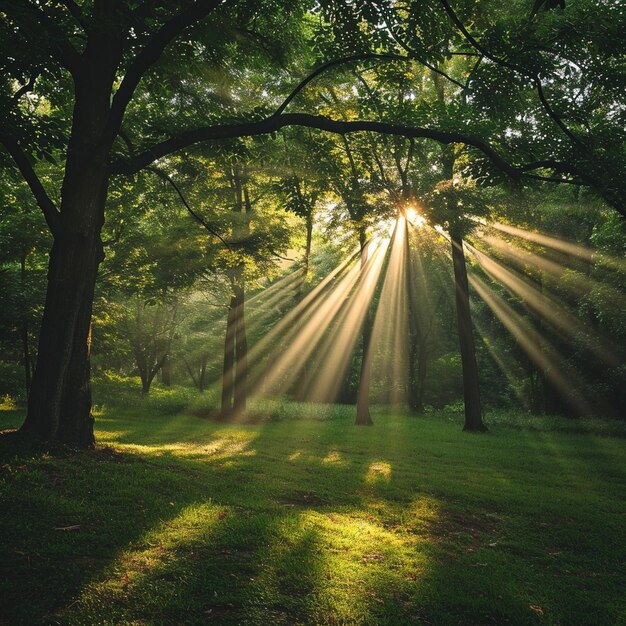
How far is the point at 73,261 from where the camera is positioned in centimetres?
708

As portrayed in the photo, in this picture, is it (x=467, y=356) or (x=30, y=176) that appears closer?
(x=30, y=176)

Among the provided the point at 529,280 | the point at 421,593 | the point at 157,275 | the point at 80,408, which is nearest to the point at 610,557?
the point at 421,593

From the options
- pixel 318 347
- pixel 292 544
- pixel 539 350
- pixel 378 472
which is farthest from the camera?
pixel 318 347

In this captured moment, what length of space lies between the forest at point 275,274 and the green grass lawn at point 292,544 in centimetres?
4

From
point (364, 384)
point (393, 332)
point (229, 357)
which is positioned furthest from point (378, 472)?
point (393, 332)

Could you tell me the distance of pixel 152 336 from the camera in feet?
119

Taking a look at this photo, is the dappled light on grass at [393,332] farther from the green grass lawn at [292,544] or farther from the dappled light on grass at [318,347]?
the green grass lawn at [292,544]

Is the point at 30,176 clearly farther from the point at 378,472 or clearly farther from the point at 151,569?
the point at 378,472

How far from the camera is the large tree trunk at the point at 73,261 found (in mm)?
6867

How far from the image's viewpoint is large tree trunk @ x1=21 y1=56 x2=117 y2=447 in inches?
270

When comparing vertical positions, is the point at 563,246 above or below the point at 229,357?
above

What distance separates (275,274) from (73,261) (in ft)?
39.2

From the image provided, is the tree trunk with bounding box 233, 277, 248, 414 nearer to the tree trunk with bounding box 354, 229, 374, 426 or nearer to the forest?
the forest

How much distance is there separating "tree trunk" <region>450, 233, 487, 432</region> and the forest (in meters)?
0.09
